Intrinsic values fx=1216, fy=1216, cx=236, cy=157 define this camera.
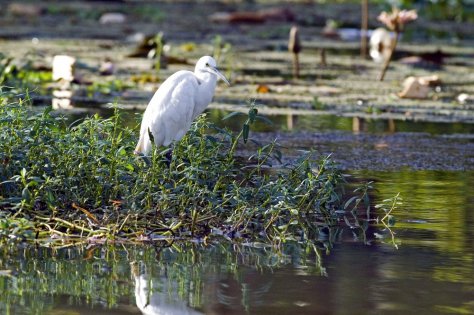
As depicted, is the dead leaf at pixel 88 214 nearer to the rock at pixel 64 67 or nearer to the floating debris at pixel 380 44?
the rock at pixel 64 67

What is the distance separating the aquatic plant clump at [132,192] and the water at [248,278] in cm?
20

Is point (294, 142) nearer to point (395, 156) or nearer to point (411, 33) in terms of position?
point (395, 156)

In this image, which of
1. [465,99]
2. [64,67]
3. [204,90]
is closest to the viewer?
[204,90]

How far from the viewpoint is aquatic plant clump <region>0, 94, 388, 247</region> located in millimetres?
5727

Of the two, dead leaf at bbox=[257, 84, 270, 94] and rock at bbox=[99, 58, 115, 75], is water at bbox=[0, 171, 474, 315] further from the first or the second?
rock at bbox=[99, 58, 115, 75]

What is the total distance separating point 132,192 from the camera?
19.5ft

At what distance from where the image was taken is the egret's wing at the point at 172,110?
21.7ft

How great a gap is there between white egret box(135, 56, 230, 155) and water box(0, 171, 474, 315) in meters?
1.10

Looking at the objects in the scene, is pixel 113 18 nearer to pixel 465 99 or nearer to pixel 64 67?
pixel 64 67

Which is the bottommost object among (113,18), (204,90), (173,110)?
(173,110)

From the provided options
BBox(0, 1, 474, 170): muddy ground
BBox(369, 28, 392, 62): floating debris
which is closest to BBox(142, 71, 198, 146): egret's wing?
BBox(0, 1, 474, 170): muddy ground

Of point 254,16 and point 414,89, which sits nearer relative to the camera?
point 414,89

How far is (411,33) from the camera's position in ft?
67.0

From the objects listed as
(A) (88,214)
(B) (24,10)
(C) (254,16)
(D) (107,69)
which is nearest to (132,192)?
(A) (88,214)
